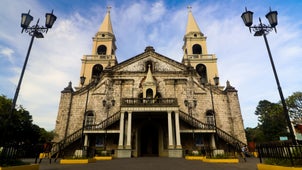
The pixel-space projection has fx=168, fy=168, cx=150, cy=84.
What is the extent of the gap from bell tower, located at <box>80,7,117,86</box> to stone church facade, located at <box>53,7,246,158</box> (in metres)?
5.40

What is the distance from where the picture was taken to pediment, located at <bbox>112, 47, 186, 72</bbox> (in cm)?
2245

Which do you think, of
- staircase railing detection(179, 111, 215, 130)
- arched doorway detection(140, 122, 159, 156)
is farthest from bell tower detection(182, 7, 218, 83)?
arched doorway detection(140, 122, 159, 156)

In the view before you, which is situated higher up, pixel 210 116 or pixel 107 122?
pixel 210 116

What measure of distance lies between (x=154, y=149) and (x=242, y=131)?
10026 mm

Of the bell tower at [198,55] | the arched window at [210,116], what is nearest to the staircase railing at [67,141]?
the arched window at [210,116]

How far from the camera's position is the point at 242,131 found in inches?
738

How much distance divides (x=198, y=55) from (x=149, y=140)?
17573mm

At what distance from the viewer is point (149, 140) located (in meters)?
19.1

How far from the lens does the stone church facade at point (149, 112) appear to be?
16.5 metres

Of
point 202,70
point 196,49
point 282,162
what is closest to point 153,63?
point 202,70

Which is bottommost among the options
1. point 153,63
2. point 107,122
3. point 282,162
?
point 282,162

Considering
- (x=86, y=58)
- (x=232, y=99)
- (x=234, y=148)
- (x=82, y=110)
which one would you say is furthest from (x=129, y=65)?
(x=234, y=148)

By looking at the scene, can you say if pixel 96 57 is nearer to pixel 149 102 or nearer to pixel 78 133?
pixel 78 133

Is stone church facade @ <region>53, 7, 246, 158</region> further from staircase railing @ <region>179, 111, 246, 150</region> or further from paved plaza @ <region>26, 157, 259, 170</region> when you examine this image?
paved plaza @ <region>26, 157, 259, 170</region>
